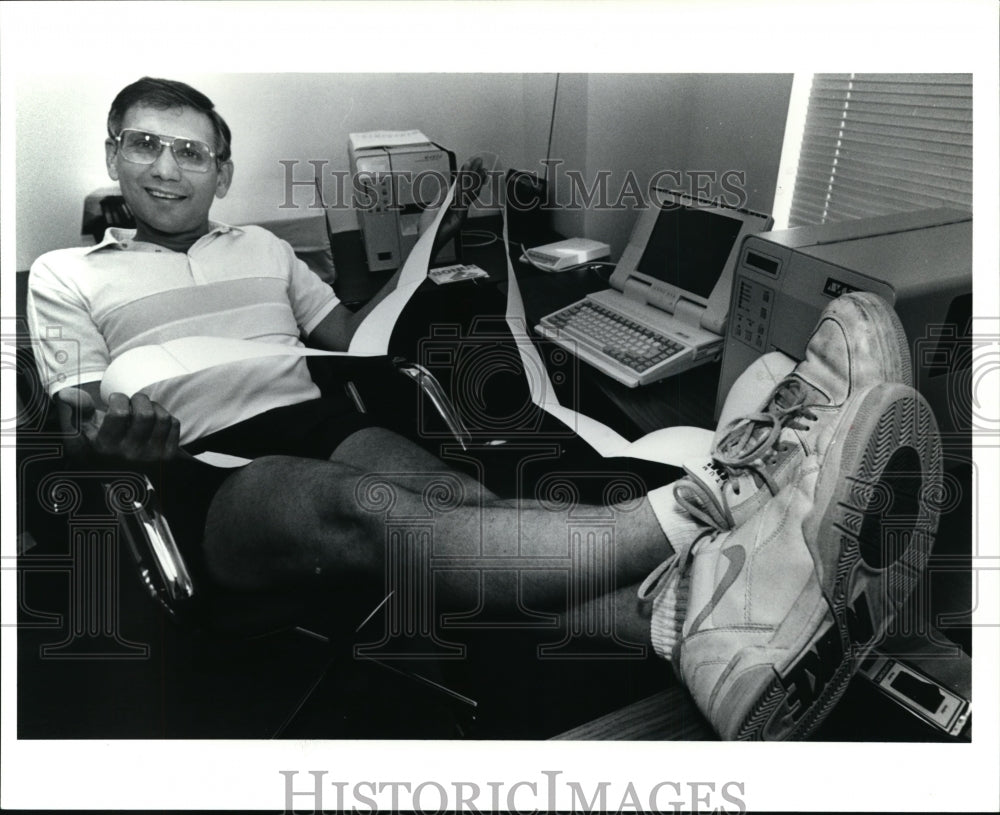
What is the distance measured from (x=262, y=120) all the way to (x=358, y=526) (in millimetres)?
528

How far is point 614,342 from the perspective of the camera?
3.22 ft

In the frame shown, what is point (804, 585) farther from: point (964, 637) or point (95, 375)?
point (95, 375)

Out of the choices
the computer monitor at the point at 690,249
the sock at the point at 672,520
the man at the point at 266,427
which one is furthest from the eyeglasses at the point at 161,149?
→ the sock at the point at 672,520

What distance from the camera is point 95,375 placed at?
853mm

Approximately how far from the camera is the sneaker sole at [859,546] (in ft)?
2.57

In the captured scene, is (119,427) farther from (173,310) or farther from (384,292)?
(384,292)

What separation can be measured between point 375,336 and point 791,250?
1.80 ft

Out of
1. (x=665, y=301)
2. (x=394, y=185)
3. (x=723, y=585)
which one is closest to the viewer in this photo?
(x=723, y=585)

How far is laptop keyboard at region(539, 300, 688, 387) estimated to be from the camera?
0.95 meters

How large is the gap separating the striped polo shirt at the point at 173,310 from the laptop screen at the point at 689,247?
509 mm

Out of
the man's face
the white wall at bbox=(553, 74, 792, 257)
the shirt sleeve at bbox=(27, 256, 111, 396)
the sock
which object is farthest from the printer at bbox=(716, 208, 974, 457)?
the shirt sleeve at bbox=(27, 256, 111, 396)

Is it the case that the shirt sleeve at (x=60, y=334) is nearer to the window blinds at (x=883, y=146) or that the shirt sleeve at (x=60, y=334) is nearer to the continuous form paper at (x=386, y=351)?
the continuous form paper at (x=386, y=351)

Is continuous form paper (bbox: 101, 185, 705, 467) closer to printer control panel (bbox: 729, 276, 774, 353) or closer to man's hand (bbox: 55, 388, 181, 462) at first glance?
man's hand (bbox: 55, 388, 181, 462)

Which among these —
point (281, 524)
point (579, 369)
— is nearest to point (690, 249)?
point (579, 369)
